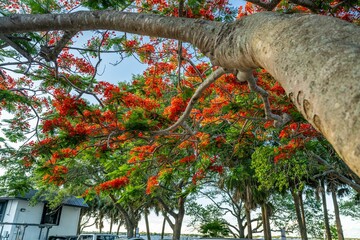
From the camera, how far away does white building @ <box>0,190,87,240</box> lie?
18.4 meters

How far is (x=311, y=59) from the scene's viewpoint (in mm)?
911

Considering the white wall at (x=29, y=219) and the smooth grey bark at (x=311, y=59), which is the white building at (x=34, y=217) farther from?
the smooth grey bark at (x=311, y=59)

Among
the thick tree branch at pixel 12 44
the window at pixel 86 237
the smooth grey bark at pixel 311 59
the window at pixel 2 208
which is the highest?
the thick tree branch at pixel 12 44

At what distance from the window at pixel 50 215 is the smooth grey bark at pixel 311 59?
2363 centimetres

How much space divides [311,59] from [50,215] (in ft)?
81.6

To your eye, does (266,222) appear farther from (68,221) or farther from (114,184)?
(68,221)

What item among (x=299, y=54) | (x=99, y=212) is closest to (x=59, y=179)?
(x=299, y=54)

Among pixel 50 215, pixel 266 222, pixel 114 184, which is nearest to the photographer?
pixel 114 184

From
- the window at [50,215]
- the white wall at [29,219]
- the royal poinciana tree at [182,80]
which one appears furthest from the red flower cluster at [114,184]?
the window at [50,215]

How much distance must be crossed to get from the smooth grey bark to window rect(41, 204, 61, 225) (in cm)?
2363

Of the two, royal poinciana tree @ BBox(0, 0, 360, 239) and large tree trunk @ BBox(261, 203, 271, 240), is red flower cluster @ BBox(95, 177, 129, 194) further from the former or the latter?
large tree trunk @ BBox(261, 203, 271, 240)

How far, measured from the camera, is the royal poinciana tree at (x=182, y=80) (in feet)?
2.86

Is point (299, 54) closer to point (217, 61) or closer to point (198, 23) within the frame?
point (217, 61)

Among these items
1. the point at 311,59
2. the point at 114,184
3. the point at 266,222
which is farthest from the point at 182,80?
the point at 266,222
